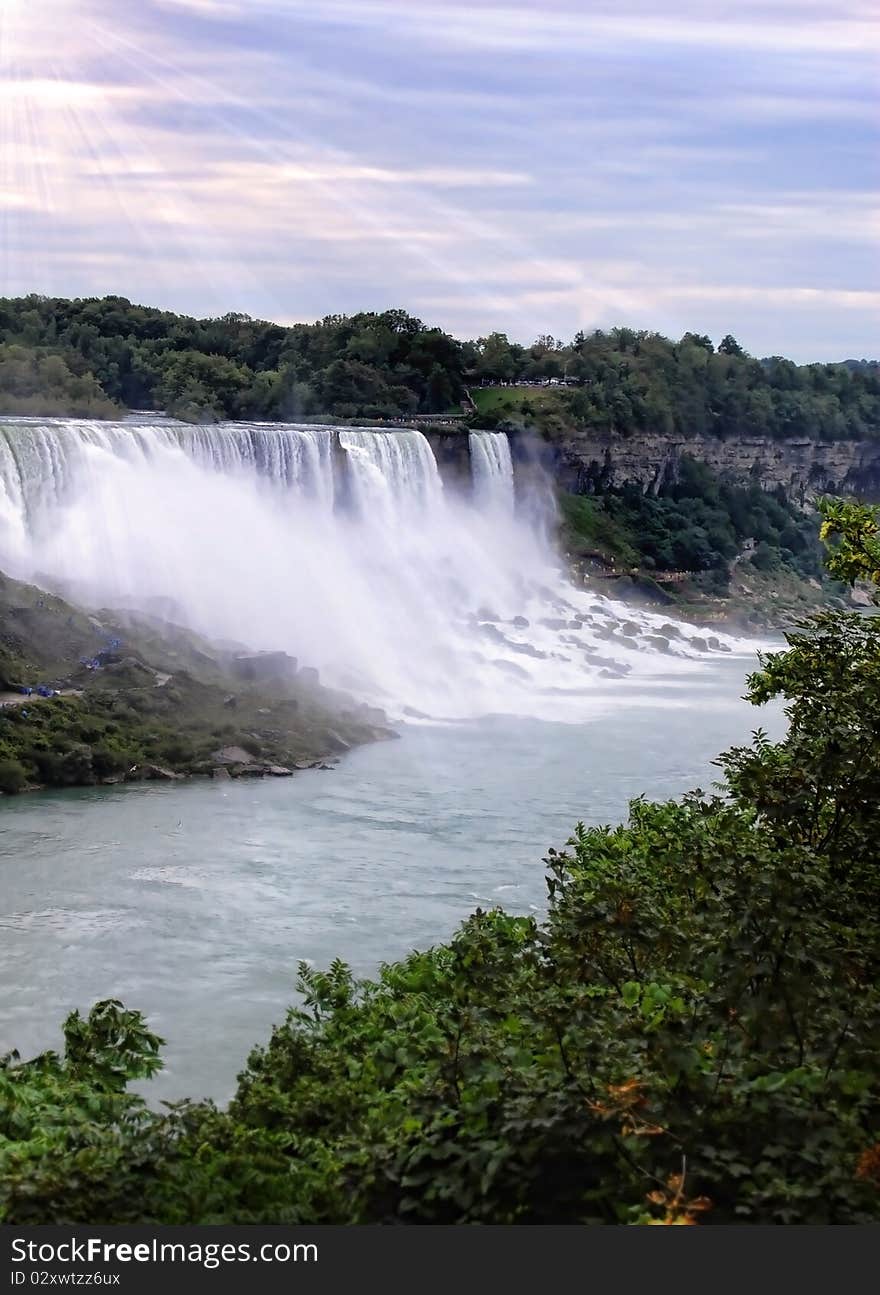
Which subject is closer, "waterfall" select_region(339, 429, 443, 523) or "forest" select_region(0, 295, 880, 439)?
"waterfall" select_region(339, 429, 443, 523)

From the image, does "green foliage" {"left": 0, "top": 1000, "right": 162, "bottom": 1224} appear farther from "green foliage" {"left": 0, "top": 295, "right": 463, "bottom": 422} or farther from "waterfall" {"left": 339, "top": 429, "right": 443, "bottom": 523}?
"green foliage" {"left": 0, "top": 295, "right": 463, "bottom": 422}

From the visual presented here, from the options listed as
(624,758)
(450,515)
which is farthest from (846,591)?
(624,758)

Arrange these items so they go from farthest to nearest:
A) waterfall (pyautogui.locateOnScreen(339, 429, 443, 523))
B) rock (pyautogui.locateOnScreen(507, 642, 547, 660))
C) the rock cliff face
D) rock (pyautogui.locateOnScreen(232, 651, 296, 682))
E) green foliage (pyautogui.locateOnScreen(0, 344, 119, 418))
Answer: the rock cliff face < green foliage (pyautogui.locateOnScreen(0, 344, 119, 418)) < waterfall (pyautogui.locateOnScreen(339, 429, 443, 523)) < rock (pyautogui.locateOnScreen(507, 642, 547, 660)) < rock (pyautogui.locateOnScreen(232, 651, 296, 682))

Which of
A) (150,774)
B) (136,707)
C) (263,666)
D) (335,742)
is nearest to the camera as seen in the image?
(150,774)

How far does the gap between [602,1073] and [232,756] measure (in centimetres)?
1357

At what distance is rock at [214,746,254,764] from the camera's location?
60.2ft

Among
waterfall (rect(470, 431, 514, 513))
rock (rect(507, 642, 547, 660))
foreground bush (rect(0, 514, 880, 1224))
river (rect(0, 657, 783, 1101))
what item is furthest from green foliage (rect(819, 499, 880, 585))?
waterfall (rect(470, 431, 514, 513))

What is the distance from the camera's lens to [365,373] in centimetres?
4422

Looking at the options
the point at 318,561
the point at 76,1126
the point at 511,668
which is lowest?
the point at 511,668

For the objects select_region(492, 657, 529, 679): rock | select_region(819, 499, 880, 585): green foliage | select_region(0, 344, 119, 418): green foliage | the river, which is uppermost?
select_region(0, 344, 119, 418): green foliage

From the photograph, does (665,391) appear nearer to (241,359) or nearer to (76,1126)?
(241,359)

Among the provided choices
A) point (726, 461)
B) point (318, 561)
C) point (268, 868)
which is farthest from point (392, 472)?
point (726, 461)

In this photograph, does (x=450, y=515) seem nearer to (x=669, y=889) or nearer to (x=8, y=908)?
(x=8, y=908)

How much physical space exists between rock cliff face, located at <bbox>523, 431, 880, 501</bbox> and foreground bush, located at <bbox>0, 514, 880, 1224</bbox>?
3464 cm
